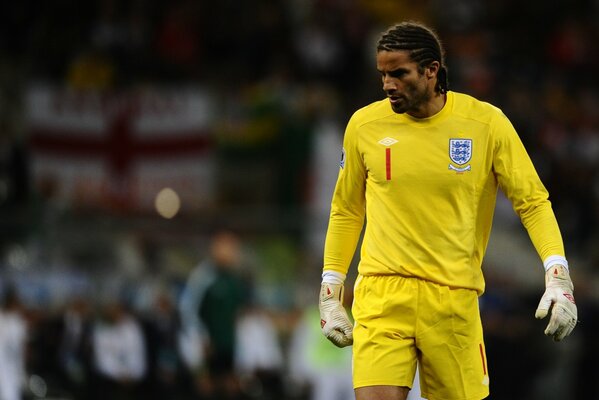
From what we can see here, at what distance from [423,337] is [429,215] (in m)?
0.53

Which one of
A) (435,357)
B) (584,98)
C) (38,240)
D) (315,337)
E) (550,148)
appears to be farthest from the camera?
(584,98)

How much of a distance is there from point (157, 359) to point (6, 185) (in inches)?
89.2

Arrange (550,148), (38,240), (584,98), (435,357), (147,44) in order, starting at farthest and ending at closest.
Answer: (584,98)
(550,148)
(147,44)
(38,240)
(435,357)

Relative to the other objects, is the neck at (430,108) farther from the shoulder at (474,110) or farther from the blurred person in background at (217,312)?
the blurred person in background at (217,312)

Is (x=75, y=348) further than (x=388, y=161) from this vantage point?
Yes

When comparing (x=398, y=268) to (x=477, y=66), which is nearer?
(x=398, y=268)

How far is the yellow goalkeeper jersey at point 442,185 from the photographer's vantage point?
5.82 metres

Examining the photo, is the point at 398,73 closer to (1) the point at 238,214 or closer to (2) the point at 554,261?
(2) the point at 554,261

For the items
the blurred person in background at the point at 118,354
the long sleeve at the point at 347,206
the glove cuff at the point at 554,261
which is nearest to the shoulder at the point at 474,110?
the long sleeve at the point at 347,206

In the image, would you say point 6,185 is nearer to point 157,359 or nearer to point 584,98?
point 157,359

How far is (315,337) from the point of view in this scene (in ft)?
44.9

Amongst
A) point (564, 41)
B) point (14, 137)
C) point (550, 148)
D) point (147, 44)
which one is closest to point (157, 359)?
point (14, 137)

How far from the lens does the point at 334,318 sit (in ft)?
19.7

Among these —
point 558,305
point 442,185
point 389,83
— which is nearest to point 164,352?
point 442,185
